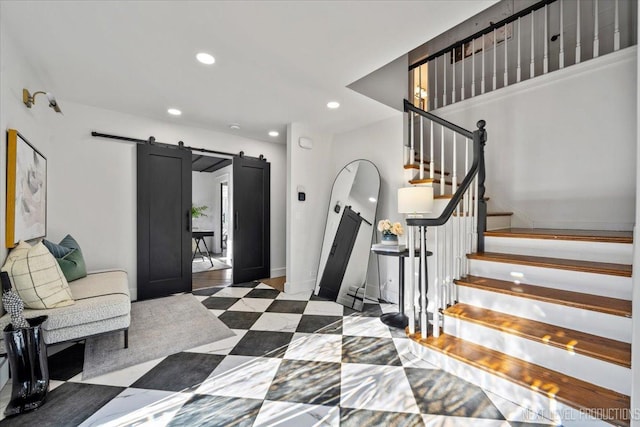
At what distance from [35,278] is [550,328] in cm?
347

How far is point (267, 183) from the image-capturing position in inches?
189

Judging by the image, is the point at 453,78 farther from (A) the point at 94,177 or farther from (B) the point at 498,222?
(A) the point at 94,177

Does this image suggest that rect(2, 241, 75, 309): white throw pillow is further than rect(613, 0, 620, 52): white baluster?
No

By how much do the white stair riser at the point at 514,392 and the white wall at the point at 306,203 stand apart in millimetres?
2192

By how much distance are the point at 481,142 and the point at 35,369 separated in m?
3.77

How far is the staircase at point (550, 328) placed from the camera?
145 centimetres

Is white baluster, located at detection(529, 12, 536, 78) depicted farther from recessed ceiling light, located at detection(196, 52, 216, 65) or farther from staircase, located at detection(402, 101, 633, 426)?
recessed ceiling light, located at detection(196, 52, 216, 65)

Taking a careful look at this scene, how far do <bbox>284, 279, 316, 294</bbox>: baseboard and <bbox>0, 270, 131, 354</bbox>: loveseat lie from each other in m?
1.93

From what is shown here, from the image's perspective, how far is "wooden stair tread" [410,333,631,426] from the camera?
1361 millimetres

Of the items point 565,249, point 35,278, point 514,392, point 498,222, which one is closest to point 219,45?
point 35,278

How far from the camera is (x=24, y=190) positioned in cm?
219

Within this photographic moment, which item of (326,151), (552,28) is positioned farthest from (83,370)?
(552,28)

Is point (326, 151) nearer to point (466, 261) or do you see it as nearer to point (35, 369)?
point (466, 261)

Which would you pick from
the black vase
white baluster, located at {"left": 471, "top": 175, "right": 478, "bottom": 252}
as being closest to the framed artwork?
the black vase
